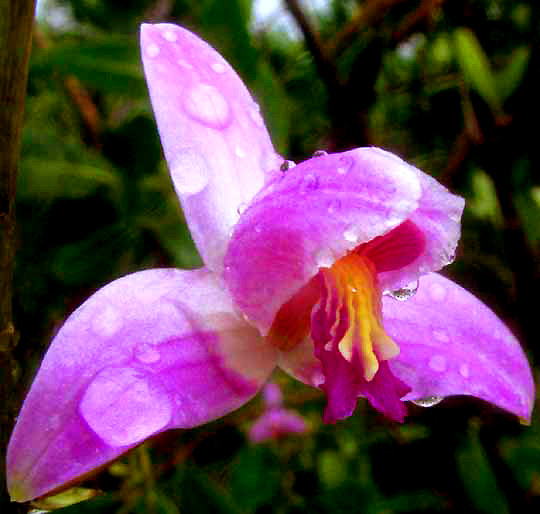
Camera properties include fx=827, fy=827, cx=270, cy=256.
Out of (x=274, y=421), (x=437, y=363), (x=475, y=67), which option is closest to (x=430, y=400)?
(x=437, y=363)

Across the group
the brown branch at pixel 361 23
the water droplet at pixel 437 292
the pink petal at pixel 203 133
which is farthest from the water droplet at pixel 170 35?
the brown branch at pixel 361 23

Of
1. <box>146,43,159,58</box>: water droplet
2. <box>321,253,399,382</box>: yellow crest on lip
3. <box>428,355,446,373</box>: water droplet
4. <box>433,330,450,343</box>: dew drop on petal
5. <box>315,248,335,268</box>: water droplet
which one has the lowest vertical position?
<box>428,355,446,373</box>: water droplet

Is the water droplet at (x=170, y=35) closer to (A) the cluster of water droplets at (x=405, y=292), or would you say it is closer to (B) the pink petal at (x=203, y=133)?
(B) the pink petal at (x=203, y=133)

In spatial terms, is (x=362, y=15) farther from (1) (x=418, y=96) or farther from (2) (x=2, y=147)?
(2) (x=2, y=147)

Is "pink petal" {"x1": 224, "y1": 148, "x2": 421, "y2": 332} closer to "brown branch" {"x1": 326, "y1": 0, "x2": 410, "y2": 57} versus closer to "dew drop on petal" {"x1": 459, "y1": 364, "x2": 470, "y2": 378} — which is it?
"dew drop on petal" {"x1": 459, "y1": 364, "x2": 470, "y2": 378}

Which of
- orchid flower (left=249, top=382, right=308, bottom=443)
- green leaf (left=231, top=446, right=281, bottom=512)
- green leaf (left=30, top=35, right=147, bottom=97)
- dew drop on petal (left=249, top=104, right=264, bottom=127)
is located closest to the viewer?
dew drop on petal (left=249, top=104, right=264, bottom=127)

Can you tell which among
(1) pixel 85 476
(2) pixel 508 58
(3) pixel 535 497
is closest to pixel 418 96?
(2) pixel 508 58

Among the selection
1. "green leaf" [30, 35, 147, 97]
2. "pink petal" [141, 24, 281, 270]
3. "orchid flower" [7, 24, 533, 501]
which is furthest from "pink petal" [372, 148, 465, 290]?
"green leaf" [30, 35, 147, 97]
